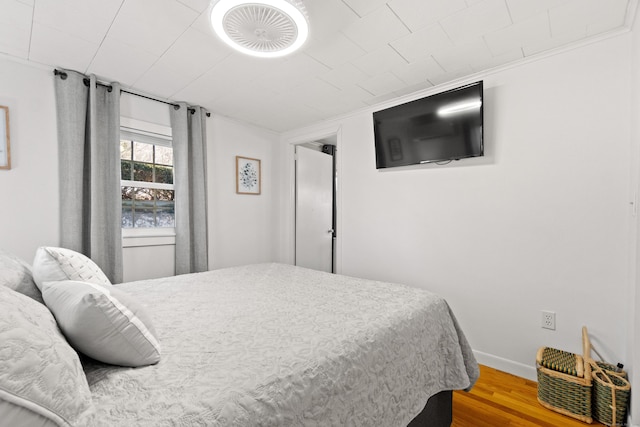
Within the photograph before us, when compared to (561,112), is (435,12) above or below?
above

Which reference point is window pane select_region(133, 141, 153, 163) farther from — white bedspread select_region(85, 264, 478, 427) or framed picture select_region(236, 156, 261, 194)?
white bedspread select_region(85, 264, 478, 427)

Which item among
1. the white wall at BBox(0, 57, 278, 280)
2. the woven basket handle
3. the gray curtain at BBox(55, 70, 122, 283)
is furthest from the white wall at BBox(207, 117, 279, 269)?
the woven basket handle

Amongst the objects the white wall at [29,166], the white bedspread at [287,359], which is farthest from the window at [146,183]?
the white bedspread at [287,359]

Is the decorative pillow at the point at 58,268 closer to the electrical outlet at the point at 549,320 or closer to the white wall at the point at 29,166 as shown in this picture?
the white wall at the point at 29,166

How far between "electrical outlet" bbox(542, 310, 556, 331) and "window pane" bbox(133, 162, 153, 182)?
3794 millimetres

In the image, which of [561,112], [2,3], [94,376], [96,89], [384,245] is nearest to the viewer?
[94,376]

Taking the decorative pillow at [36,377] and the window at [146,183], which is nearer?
the decorative pillow at [36,377]

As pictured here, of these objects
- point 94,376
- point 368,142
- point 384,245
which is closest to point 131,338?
point 94,376

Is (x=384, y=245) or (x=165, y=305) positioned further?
(x=384, y=245)

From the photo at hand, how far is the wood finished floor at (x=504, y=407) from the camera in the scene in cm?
171

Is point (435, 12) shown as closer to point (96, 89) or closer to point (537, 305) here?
point (537, 305)

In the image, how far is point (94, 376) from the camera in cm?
Answer: 84

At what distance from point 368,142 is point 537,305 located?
2.15 metres

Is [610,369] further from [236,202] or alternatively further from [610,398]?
[236,202]
